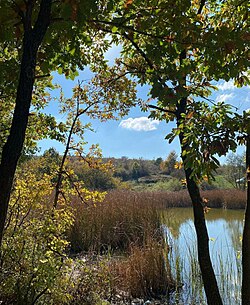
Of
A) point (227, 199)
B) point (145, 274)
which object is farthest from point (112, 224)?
point (227, 199)

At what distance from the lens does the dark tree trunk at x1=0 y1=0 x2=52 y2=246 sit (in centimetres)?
92

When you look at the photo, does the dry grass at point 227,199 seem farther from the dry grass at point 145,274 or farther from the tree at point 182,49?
the tree at point 182,49

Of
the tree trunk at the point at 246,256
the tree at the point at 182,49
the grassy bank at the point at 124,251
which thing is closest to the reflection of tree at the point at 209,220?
the grassy bank at the point at 124,251

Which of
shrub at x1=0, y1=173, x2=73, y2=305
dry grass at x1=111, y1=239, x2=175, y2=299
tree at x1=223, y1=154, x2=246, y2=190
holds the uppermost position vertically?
tree at x1=223, y1=154, x2=246, y2=190

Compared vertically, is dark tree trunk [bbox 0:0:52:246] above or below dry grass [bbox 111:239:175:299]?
above

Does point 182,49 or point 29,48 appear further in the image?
point 182,49

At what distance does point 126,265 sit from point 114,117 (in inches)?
72.1

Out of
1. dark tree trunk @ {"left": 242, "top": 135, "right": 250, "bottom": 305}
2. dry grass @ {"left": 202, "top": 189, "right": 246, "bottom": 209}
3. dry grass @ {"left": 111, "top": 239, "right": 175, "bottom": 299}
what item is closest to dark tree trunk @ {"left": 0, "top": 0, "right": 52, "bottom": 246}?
dark tree trunk @ {"left": 242, "top": 135, "right": 250, "bottom": 305}

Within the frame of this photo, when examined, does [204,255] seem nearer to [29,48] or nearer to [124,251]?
[29,48]

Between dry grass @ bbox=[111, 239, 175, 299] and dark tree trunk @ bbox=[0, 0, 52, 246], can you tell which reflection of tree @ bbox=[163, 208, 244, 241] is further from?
dark tree trunk @ bbox=[0, 0, 52, 246]

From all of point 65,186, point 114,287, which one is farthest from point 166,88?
point 114,287

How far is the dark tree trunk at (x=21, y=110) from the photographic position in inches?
36.1

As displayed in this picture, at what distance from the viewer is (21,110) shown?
37.9 inches

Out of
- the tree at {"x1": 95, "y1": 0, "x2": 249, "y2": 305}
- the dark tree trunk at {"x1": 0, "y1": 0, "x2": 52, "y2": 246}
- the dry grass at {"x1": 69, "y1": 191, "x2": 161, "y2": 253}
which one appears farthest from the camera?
the dry grass at {"x1": 69, "y1": 191, "x2": 161, "y2": 253}
